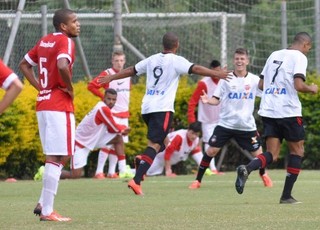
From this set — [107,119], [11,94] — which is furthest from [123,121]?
[11,94]

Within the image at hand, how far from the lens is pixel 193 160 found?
21672 millimetres

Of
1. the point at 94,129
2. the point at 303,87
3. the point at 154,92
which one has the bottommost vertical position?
the point at 94,129

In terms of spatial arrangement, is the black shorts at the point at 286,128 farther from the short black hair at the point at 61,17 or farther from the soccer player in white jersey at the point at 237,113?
the soccer player in white jersey at the point at 237,113

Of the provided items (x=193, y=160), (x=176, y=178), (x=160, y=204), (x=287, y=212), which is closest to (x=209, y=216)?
(x=287, y=212)

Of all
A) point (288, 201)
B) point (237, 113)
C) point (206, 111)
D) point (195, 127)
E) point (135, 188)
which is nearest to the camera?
point (288, 201)

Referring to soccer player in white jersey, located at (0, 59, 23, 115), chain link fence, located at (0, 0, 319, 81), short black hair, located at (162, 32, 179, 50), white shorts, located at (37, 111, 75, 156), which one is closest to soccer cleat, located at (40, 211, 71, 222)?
white shorts, located at (37, 111, 75, 156)

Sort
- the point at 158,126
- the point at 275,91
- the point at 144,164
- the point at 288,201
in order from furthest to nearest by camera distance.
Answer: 1. the point at 158,126
2. the point at 144,164
3. the point at 275,91
4. the point at 288,201

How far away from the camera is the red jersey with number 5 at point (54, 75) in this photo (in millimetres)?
10602

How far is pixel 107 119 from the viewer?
19312 mm

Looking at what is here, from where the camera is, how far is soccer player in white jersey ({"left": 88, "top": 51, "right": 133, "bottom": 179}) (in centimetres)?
1951

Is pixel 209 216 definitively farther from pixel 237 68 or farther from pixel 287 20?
pixel 287 20

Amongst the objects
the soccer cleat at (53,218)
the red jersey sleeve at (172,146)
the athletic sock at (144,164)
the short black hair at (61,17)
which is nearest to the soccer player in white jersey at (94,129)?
the red jersey sleeve at (172,146)

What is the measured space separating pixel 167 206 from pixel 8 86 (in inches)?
178

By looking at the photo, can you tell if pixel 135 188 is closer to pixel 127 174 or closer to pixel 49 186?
pixel 49 186
